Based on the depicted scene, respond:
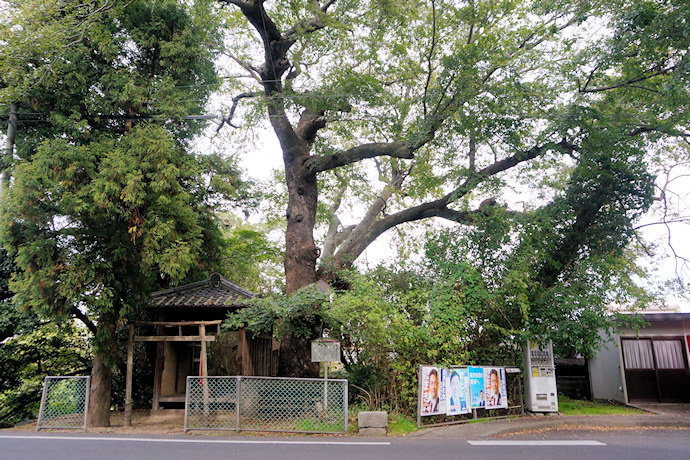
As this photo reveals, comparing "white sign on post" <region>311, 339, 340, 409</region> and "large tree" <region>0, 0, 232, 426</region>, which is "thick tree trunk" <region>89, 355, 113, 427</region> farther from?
"white sign on post" <region>311, 339, 340, 409</region>

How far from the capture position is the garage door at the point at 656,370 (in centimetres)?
1191

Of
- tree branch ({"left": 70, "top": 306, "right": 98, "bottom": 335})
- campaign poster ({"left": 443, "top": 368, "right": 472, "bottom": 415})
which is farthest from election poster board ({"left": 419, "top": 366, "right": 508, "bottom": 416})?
tree branch ({"left": 70, "top": 306, "right": 98, "bottom": 335})

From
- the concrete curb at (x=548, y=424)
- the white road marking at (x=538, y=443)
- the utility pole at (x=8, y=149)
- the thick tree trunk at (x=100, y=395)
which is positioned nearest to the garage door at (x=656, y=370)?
the concrete curb at (x=548, y=424)

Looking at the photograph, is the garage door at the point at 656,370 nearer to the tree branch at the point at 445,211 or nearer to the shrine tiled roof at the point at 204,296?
the tree branch at the point at 445,211

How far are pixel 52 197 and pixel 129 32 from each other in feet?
16.4

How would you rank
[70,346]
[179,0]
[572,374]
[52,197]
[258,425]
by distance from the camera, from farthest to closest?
[572,374], [70,346], [179,0], [52,197], [258,425]

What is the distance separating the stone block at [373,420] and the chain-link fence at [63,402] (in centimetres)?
551

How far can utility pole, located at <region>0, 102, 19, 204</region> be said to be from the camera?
31.2 feet

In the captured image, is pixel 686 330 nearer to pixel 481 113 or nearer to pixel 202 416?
pixel 481 113

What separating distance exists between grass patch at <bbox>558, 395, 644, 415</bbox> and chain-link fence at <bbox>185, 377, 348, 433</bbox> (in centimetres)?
632

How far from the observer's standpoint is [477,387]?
9.34m

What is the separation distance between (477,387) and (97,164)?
989cm

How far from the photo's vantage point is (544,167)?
43.5 feet

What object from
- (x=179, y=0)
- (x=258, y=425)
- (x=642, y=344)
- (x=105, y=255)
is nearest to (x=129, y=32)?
(x=179, y=0)
